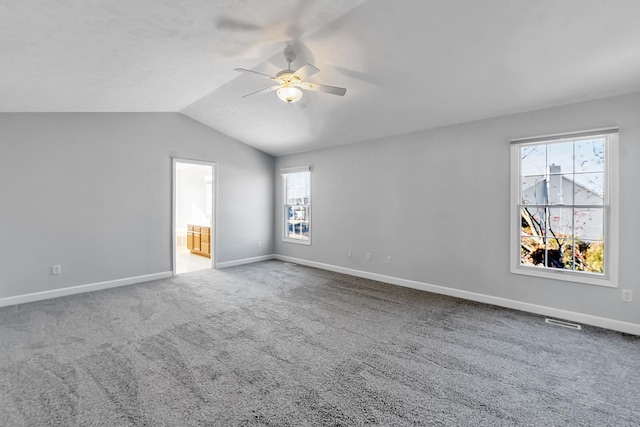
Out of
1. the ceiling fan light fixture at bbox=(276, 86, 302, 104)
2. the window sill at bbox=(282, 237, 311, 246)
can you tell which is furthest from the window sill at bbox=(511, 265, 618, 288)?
the window sill at bbox=(282, 237, 311, 246)

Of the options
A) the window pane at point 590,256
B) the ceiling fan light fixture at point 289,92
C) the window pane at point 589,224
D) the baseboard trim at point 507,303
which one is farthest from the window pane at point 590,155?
the ceiling fan light fixture at point 289,92

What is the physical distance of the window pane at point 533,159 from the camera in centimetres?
357

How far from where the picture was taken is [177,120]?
17.1ft

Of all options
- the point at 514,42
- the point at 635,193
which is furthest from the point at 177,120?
the point at 635,193

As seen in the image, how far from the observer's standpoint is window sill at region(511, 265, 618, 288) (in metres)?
3.15

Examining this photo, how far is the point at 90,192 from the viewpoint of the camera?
4.33 metres

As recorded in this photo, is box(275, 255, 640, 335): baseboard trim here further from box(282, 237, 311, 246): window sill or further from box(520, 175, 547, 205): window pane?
box(520, 175, 547, 205): window pane

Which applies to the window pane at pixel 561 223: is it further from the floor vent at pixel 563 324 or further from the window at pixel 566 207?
the floor vent at pixel 563 324

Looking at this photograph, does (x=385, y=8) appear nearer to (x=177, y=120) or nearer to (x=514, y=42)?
(x=514, y=42)

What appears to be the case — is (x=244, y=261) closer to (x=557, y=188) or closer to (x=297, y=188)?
(x=297, y=188)

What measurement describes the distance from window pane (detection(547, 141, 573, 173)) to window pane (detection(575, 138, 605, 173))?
2.5 inches

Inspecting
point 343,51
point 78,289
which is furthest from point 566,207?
point 78,289

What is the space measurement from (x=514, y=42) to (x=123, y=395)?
425 centimetres

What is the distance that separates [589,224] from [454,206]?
1.46 metres
